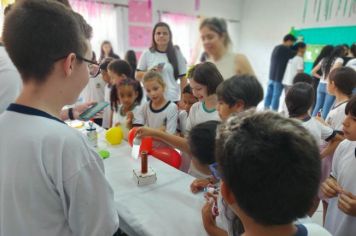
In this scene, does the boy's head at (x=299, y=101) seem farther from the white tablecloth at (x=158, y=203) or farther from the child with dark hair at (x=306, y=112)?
the white tablecloth at (x=158, y=203)

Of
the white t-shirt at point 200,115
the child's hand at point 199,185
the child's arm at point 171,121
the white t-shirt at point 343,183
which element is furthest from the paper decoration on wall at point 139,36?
the white t-shirt at point 343,183

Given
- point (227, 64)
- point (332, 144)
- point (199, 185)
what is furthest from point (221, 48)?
point (199, 185)

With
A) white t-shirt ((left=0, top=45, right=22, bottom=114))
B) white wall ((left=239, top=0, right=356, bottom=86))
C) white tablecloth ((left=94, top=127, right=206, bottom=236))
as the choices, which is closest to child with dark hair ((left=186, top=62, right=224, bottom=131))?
white tablecloth ((left=94, top=127, right=206, bottom=236))

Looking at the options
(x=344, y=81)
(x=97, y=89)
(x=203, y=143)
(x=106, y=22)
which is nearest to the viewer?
(x=203, y=143)

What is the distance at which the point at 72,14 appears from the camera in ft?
2.05

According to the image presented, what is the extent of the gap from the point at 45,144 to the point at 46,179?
0.08 metres

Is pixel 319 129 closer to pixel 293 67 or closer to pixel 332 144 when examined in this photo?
pixel 332 144

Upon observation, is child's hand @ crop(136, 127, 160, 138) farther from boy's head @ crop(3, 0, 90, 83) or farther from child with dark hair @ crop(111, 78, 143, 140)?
boy's head @ crop(3, 0, 90, 83)

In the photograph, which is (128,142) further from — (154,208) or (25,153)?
(25,153)

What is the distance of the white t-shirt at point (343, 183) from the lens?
1.03 meters

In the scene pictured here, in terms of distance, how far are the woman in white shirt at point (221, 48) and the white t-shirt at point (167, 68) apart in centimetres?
72

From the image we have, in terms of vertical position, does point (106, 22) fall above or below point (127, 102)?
above

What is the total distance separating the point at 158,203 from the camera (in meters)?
1.00

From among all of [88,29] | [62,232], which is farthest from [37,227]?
[88,29]
